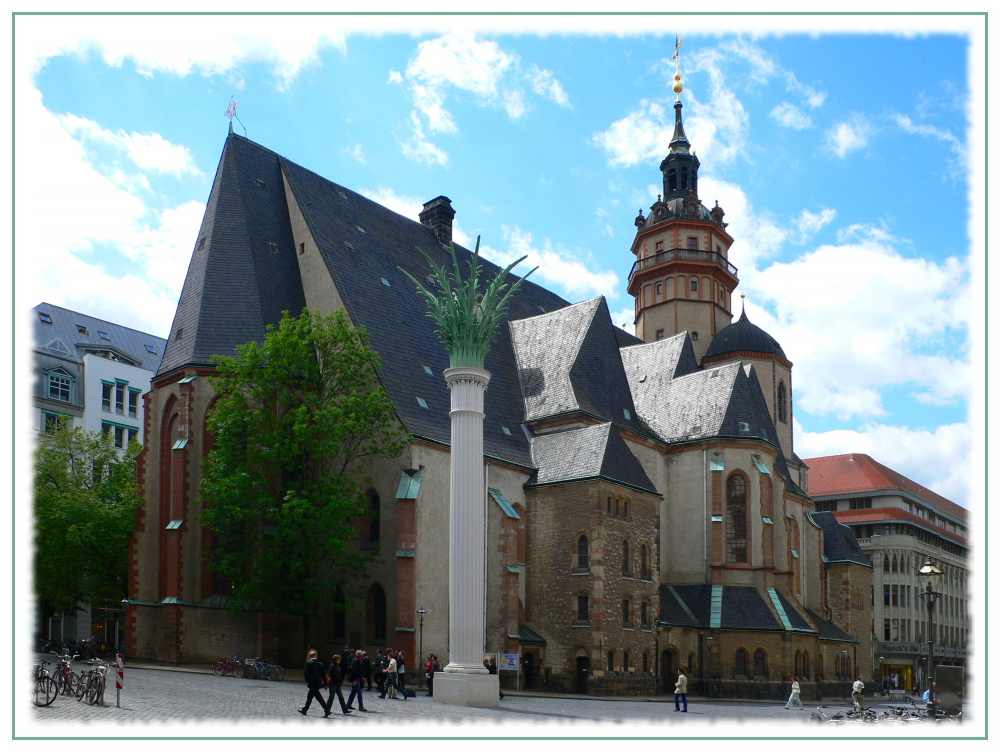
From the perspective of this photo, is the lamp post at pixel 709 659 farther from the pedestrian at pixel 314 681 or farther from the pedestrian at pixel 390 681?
the pedestrian at pixel 314 681

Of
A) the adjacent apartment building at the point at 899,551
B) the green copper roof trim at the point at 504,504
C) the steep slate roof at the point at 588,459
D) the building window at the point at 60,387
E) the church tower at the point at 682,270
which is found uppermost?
the church tower at the point at 682,270

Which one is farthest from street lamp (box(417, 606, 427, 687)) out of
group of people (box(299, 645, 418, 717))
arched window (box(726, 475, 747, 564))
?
arched window (box(726, 475, 747, 564))

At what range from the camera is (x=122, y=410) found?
6353 cm

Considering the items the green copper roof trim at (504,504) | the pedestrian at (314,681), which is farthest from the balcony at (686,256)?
the pedestrian at (314,681)

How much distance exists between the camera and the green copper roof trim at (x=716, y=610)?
43922 millimetres

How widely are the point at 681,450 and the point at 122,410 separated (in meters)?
35.1

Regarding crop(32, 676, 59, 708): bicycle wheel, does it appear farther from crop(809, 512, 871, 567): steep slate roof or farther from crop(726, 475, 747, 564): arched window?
crop(809, 512, 871, 567): steep slate roof

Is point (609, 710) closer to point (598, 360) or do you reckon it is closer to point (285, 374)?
point (285, 374)

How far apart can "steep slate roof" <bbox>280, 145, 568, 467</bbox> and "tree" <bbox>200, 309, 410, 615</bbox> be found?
120 inches

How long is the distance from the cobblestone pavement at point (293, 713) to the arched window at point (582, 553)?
6.31 m

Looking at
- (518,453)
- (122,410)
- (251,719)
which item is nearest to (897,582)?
(518,453)

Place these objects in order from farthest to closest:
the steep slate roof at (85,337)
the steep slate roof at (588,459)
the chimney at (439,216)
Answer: the steep slate roof at (85,337) < the chimney at (439,216) < the steep slate roof at (588,459)

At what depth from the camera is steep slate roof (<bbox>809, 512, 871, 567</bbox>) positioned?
60469mm

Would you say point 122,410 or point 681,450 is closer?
point 681,450
